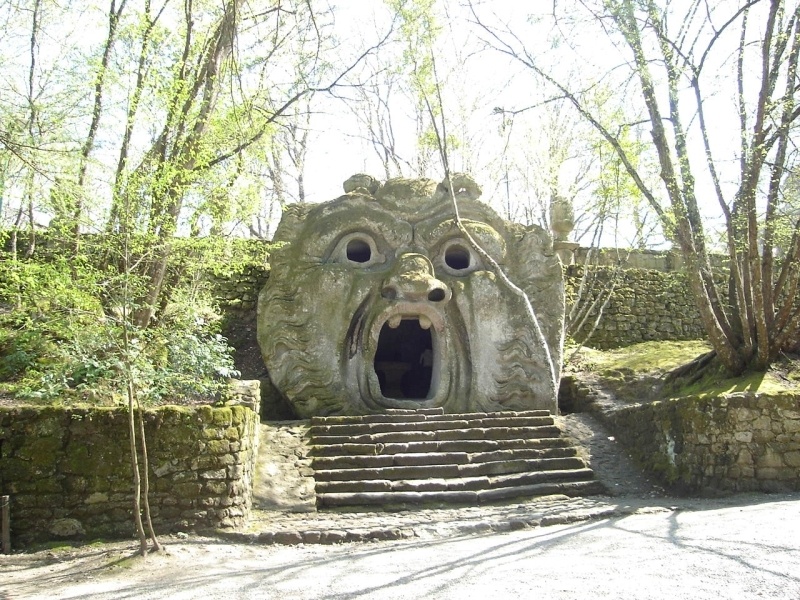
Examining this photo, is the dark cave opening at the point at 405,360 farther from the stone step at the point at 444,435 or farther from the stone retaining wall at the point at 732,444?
the stone retaining wall at the point at 732,444

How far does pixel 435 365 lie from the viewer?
32.1 ft

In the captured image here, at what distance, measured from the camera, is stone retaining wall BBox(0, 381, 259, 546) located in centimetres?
559

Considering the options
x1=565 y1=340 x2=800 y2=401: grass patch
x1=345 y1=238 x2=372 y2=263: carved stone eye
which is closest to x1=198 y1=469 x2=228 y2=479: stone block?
x1=345 y1=238 x2=372 y2=263: carved stone eye

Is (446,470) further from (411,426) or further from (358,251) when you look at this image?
(358,251)

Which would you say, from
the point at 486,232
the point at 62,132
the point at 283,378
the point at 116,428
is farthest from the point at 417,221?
the point at 116,428

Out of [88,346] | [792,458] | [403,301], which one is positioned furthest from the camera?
[403,301]

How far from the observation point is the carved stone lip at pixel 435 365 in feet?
31.0

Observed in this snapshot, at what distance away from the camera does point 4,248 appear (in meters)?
10.6

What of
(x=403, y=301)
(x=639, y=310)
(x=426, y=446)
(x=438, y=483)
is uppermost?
(x=639, y=310)

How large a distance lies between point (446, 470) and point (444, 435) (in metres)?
0.70

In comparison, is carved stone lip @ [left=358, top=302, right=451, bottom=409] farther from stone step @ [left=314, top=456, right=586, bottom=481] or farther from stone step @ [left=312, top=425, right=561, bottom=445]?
stone step @ [left=314, top=456, right=586, bottom=481]

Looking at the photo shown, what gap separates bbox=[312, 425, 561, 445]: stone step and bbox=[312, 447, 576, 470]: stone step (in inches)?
11.6

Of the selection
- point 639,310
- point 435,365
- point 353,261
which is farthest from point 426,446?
point 639,310

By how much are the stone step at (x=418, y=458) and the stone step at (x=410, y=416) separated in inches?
29.9
